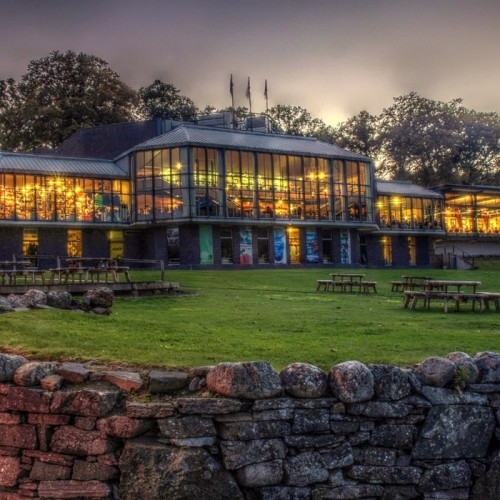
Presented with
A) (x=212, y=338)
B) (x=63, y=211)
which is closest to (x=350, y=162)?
(x=63, y=211)

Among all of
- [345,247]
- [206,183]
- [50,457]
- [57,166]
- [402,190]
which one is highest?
[57,166]

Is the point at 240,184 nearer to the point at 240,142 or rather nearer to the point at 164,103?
the point at 240,142

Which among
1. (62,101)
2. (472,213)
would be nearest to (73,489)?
(62,101)

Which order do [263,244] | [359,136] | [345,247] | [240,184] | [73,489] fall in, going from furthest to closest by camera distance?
[359,136]
[345,247]
[263,244]
[240,184]
[73,489]

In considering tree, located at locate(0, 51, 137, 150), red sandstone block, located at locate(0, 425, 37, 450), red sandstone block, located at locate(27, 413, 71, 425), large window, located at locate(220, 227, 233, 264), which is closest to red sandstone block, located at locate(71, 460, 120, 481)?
red sandstone block, located at locate(27, 413, 71, 425)

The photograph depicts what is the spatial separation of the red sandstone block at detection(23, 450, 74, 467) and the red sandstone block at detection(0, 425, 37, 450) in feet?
0.24

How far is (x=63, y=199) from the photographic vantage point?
4919 centimetres

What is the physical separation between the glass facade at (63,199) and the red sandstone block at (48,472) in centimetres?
4313

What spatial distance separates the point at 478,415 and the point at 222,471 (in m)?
3.40

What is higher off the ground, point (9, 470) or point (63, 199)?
point (63, 199)

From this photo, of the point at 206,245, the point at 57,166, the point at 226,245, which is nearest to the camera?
the point at 57,166

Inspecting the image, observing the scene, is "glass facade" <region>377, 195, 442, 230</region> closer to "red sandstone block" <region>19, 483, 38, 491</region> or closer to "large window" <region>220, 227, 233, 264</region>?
"large window" <region>220, 227, 233, 264</region>

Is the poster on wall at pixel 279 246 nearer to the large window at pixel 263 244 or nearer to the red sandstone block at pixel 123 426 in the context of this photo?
the large window at pixel 263 244

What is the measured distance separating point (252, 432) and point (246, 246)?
44.9 meters
